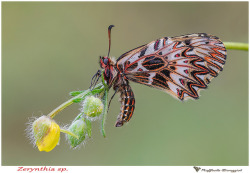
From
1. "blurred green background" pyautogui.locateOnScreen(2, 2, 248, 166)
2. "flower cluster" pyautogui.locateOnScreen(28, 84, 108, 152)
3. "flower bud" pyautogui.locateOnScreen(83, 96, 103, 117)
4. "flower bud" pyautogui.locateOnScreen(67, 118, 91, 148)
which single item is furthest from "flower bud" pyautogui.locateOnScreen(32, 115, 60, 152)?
"blurred green background" pyautogui.locateOnScreen(2, 2, 248, 166)

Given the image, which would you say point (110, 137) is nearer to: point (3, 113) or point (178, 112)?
point (178, 112)

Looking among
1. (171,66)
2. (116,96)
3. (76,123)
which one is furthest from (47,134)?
(116,96)

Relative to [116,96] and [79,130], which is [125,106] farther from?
[116,96]

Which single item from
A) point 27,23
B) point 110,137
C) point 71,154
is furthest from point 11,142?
point 27,23

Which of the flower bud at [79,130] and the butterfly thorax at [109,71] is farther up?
the butterfly thorax at [109,71]

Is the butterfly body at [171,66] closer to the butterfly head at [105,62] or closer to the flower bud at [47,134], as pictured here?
the butterfly head at [105,62]

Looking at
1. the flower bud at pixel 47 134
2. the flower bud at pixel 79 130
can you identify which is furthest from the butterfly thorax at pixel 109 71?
the flower bud at pixel 47 134
